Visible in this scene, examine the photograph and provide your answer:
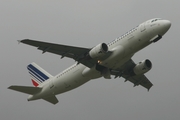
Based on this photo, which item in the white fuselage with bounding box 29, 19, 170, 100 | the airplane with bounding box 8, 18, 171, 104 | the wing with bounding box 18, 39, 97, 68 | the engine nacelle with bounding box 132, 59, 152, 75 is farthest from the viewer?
the engine nacelle with bounding box 132, 59, 152, 75

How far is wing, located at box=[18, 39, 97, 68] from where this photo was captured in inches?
1818

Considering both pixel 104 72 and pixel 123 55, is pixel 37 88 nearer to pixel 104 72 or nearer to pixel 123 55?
pixel 104 72

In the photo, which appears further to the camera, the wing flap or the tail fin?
the wing flap

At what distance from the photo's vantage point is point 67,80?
165 feet

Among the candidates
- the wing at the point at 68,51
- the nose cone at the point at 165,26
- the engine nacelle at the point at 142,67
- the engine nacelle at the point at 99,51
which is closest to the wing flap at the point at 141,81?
the engine nacelle at the point at 142,67

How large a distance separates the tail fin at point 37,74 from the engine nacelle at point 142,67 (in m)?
10.9

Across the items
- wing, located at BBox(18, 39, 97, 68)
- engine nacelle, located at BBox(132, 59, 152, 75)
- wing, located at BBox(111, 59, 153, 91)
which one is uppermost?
wing, located at BBox(18, 39, 97, 68)

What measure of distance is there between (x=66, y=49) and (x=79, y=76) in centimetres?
408

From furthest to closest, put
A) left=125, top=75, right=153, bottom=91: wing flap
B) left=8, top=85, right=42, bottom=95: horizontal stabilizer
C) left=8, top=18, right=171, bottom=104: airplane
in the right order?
1. left=125, top=75, right=153, bottom=91: wing flap
2. left=8, top=85, right=42, bottom=95: horizontal stabilizer
3. left=8, top=18, right=171, bottom=104: airplane

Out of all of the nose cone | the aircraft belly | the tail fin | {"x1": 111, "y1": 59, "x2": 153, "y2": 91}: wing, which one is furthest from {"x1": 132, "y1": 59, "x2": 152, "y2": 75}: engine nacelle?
the tail fin

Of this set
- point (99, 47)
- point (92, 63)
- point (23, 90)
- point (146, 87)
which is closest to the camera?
point (99, 47)

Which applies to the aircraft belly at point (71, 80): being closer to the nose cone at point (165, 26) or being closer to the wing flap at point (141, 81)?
the wing flap at point (141, 81)

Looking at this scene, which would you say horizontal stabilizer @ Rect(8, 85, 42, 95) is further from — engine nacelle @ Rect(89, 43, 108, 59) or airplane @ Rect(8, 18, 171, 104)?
engine nacelle @ Rect(89, 43, 108, 59)

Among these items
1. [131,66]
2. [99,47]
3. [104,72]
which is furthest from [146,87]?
[99,47]
